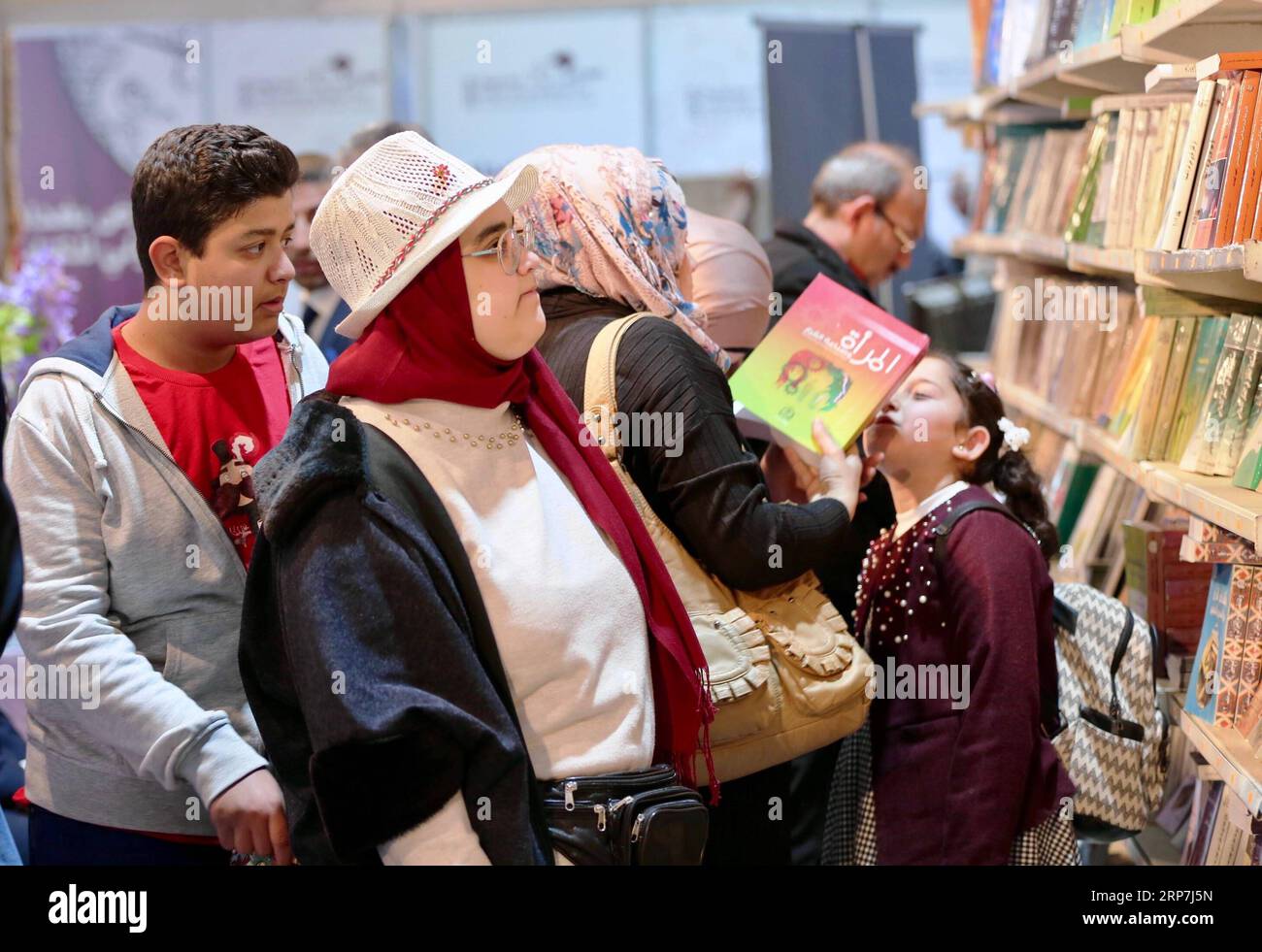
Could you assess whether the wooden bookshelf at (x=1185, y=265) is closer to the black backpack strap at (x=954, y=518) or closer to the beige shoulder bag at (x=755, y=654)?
the black backpack strap at (x=954, y=518)

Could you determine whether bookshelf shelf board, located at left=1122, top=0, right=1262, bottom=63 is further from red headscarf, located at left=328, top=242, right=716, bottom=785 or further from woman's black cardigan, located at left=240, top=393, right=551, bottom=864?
woman's black cardigan, located at left=240, top=393, right=551, bottom=864

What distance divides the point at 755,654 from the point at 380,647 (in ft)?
2.44

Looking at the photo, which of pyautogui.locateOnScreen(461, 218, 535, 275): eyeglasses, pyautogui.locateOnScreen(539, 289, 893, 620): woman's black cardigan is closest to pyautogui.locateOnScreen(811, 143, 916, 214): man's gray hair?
pyautogui.locateOnScreen(539, 289, 893, 620): woman's black cardigan

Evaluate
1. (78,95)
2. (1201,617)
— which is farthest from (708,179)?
(1201,617)

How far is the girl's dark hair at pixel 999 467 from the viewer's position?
9.12ft

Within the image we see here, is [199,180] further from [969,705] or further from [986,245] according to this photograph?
[986,245]

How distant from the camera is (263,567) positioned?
1.78 meters

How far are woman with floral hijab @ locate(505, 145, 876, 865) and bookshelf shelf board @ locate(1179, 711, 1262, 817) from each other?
755 mm

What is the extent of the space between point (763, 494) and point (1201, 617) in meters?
Result: 1.30

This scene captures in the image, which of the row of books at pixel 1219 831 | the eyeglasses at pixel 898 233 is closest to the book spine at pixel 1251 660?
the row of books at pixel 1219 831

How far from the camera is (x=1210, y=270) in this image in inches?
95.7

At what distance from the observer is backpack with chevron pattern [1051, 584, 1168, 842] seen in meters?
2.71

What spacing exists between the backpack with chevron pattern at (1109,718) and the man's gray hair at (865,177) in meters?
1.81
